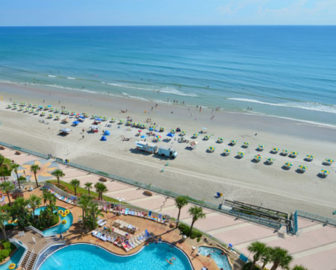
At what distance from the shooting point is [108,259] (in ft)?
71.4

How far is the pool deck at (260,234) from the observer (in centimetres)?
2406

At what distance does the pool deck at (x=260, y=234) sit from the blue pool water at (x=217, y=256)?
217cm

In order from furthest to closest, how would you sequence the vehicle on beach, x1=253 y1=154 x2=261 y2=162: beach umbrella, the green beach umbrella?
the green beach umbrella
x1=253 y1=154 x2=261 y2=162: beach umbrella
the vehicle on beach

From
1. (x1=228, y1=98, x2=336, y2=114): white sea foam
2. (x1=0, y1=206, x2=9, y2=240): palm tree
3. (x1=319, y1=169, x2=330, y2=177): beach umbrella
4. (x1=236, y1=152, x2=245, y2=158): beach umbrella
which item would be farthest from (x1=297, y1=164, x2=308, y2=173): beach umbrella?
(x1=0, y1=206, x2=9, y2=240): palm tree

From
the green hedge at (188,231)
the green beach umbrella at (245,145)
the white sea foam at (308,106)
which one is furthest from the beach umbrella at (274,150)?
the white sea foam at (308,106)

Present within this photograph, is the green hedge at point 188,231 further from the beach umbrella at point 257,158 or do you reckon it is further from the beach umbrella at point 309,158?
the beach umbrella at point 309,158

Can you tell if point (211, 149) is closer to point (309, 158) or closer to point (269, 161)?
point (269, 161)

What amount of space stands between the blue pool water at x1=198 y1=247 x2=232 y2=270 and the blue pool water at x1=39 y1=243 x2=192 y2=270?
81.3 inches

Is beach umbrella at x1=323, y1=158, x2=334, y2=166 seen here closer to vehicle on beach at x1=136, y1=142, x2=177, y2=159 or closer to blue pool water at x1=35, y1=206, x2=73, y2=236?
vehicle on beach at x1=136, y1=142, x2=177, y2=159

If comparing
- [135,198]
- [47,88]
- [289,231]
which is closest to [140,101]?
[47,88]

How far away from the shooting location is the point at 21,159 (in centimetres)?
3841

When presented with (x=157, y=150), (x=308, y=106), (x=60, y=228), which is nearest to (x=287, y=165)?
(x=157, y=150)

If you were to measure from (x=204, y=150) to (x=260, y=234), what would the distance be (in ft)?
72.3

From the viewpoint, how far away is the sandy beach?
117 ft
